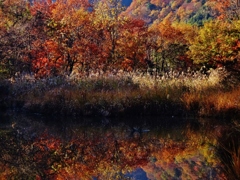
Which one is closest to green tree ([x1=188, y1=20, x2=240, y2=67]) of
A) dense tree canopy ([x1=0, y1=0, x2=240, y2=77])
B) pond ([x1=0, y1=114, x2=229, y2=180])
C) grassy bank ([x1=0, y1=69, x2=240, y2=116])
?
dense tree canopy ([x1=0, y1=0, x2=240, y2=77])

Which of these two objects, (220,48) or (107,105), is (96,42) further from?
(107,105)

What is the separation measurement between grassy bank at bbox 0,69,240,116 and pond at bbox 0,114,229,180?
623mm

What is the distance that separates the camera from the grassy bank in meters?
9.47

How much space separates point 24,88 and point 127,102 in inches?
173

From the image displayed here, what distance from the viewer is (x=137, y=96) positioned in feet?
33.0

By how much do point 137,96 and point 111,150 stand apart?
4218mm

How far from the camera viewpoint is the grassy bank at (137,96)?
947cm

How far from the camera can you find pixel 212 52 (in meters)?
17.1

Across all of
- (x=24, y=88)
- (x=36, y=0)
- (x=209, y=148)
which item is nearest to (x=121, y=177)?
(x=209, y=148)

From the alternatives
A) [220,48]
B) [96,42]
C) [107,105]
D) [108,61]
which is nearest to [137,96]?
[107,105]

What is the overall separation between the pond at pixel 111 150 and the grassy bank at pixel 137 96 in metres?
0.62

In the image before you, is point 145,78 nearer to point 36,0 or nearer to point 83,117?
point 83,117

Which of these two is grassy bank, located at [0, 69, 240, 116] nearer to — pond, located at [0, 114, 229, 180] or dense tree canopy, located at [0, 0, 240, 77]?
pond, located at [0, 114, 229, 180]

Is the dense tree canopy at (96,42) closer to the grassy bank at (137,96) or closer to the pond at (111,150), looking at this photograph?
the grassy bank at (137,96)
